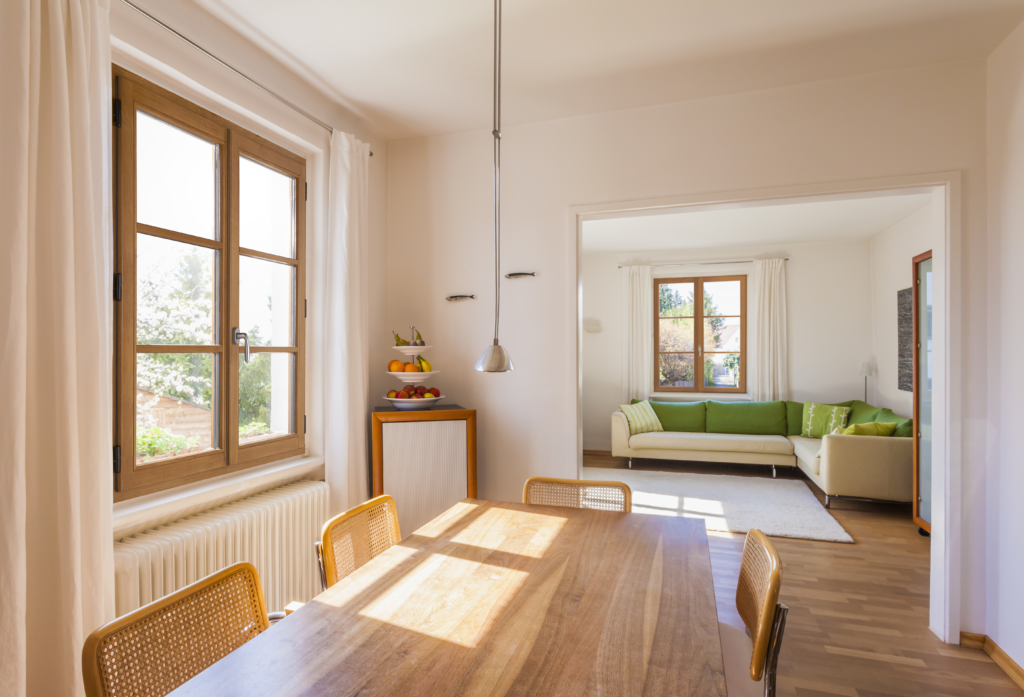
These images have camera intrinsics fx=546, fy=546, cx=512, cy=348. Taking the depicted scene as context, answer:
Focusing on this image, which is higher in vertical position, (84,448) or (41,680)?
(84,448)

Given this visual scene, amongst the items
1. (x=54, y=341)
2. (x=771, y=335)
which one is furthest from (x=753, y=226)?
(x=54, y=341)

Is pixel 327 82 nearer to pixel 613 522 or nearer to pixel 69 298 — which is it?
pixel 69 298

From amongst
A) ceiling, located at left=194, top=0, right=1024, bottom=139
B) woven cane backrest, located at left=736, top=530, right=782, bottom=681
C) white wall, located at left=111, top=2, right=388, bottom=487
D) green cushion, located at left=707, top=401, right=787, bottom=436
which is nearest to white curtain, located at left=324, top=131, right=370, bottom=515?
white wall, located at left=111, top=2, right=388, bottom=487

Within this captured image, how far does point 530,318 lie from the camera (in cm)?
320

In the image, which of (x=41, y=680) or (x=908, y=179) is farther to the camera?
(x=908, y=179)

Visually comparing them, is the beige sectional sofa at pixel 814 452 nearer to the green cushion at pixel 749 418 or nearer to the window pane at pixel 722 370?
the green cushion at pixel 749 418

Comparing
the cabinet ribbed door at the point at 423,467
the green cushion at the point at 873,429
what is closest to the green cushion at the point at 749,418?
the green cushion at the point at 873,429

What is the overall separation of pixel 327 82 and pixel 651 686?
9.56ft

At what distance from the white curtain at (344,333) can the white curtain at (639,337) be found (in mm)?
4859

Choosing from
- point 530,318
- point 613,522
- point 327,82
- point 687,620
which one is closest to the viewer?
point 687,620

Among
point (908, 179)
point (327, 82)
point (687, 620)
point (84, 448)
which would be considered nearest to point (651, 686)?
point (687, 620)

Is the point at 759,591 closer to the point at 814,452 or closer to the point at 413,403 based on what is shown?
the point at 413,403

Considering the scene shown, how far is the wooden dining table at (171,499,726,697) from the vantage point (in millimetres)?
976

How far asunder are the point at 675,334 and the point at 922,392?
11.1ft
